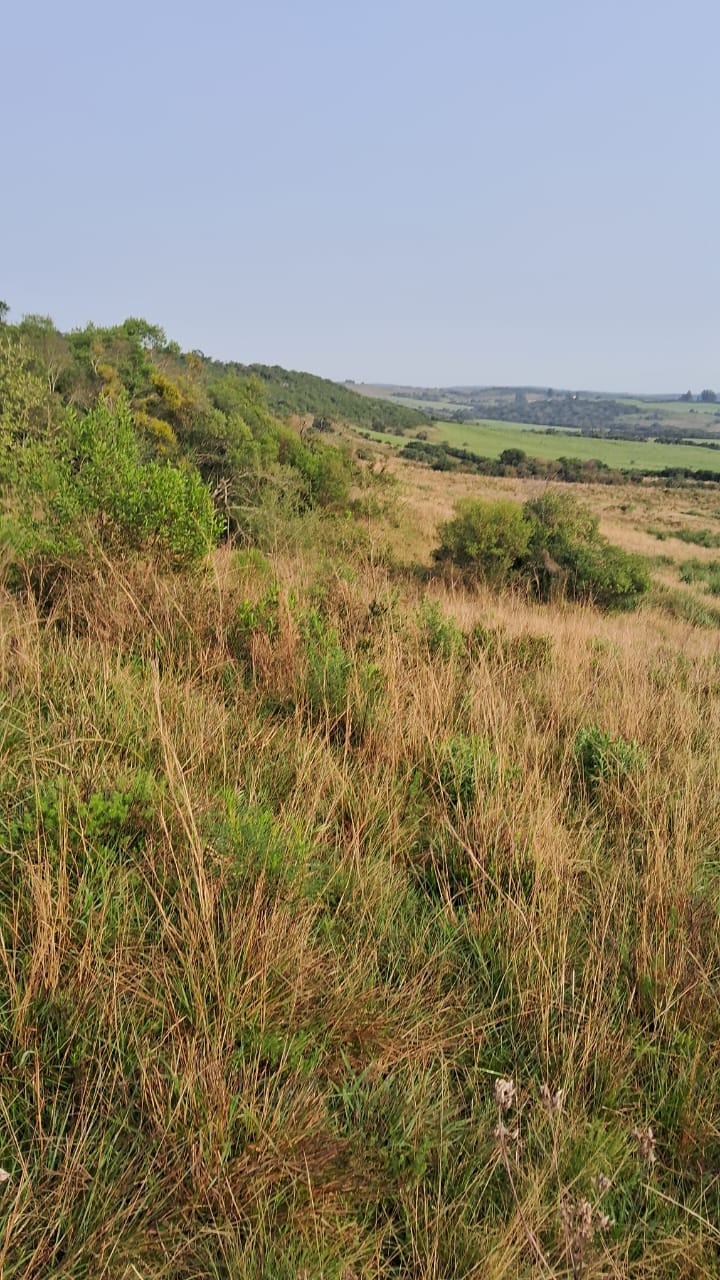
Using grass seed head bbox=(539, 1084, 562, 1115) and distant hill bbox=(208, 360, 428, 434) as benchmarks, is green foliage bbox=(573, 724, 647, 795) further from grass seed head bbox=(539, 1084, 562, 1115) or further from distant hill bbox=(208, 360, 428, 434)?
distant hill bbox=(208, 360, 428, 434)

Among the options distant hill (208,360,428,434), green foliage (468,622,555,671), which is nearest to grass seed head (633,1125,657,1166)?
green foliage (468,622,555,671)

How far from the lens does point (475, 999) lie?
188 centimetres

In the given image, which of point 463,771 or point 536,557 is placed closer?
point 463,771

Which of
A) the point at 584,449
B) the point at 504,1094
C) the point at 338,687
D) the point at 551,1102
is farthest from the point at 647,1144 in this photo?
the point at 584,449

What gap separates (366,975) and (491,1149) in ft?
1.63

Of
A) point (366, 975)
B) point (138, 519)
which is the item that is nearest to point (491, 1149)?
point (366, 975)

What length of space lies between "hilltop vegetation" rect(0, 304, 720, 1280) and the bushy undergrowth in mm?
11

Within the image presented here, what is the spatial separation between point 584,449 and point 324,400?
38.8 m

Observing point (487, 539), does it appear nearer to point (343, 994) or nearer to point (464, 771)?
point (464, 771)

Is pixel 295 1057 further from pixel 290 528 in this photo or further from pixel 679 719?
pixel 290 528

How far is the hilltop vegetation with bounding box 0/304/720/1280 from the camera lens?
1.27 meters

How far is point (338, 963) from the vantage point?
181cm

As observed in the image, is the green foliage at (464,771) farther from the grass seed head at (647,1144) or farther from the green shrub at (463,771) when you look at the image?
the grass seed head at (647,1144)

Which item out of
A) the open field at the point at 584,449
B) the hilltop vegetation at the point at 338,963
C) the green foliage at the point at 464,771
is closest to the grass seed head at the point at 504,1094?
the hilltop vegetation at the point at 338,963
